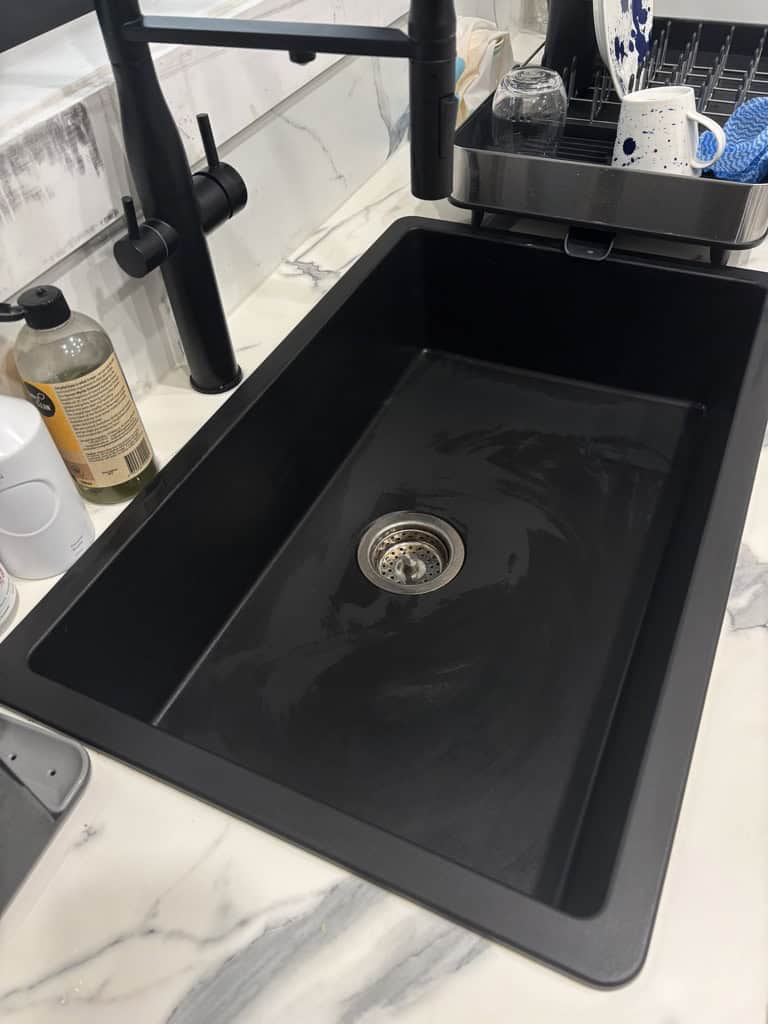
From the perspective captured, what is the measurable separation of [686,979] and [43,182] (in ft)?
2.18

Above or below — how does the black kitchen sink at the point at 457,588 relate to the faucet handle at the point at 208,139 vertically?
below

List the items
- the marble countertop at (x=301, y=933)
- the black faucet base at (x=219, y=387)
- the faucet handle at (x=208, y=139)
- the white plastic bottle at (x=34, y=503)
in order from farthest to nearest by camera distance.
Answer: the black faucet base at (x=219, y=387)
the faucet handle at (x=208, y=139)
the white plastic bottle at (x=34, y=503)
the marble countertop at (x=301, y=933)

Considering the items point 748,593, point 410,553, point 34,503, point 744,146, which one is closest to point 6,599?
point 34,503

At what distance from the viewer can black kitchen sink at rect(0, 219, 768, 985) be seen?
0.49 metres

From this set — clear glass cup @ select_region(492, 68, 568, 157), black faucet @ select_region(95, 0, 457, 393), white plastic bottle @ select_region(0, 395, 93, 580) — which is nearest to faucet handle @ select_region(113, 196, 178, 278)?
black faucet @ select_region(95, 0, 457, 393)

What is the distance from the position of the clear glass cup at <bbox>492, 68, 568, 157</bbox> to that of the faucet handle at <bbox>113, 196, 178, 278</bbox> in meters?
0.50

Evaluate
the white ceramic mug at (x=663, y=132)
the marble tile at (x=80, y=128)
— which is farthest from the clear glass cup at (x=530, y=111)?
the marble tile at (x=80, y=128)

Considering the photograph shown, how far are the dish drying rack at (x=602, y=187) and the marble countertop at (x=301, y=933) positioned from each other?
1.71 ft

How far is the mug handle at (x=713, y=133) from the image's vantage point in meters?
0.77

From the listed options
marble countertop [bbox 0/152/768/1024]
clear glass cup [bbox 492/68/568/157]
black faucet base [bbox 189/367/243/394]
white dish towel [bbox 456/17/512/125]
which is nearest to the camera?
marble countertop [bbox 0/152/768/1024]

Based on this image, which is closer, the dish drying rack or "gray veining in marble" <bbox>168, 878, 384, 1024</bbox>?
"gray veining in marble" <bbox>168, 878, 384, 1024</bbox>

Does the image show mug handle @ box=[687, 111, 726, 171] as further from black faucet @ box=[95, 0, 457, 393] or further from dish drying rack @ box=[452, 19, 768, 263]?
black faucet @ box=[95, 0, 457, 393]

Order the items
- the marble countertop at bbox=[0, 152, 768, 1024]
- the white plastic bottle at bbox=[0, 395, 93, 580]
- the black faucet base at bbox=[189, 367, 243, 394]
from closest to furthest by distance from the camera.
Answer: the marble countertop at bbox=[0, 152, 768, 1024], the white plastic bottle at bbox=[0, 395, 93, 580], the black faucet base at bbox=[189, 367, 243, 394]

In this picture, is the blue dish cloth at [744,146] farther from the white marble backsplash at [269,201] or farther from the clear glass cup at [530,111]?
the white marble backsplash at [269,201]
